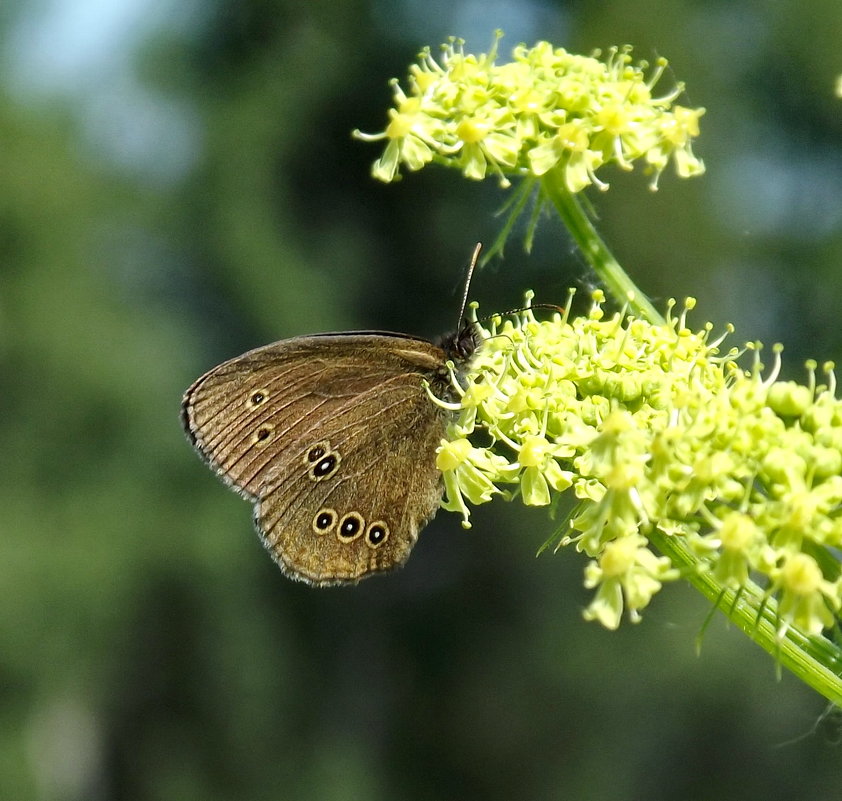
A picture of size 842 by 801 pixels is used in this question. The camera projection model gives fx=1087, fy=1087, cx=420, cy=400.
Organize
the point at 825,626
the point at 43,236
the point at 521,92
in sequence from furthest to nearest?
the point at 43,236
the point at 521,92
the point at 825,626

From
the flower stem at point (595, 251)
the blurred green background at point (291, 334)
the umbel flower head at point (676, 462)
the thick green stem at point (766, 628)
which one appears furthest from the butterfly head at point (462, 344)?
the blurred green background at point (291, 334)

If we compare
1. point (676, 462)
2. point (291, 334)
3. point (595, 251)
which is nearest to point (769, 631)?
point (676, 462)

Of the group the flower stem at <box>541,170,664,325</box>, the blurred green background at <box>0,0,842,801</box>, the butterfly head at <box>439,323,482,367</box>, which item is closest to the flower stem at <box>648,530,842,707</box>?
the flower stem at <box>541,170,664,325</box>

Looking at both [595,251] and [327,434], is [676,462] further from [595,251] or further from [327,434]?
[327,434]

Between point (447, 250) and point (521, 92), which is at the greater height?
point (447, 250)

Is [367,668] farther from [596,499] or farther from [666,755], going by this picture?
[596,499]

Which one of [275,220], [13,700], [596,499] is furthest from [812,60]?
[596,499]

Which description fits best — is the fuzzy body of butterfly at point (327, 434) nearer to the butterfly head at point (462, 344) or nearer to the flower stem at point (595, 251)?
the butterfly head at point (462, 344)

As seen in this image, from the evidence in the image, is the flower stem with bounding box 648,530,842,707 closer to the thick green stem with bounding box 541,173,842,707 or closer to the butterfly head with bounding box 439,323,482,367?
the thick green stem with bounding box 541,173,842,707
